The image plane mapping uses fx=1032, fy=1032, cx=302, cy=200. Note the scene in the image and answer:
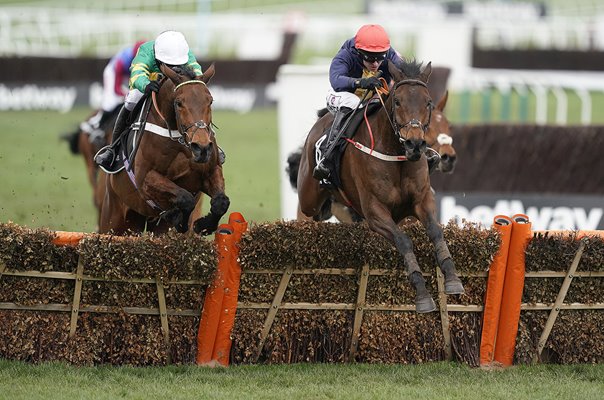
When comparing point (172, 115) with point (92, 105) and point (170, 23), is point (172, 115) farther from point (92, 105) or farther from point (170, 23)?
point (170, 23)

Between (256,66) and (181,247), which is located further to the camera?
(256,66)

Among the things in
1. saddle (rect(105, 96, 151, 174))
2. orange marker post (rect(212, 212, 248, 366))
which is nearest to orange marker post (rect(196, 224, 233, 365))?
orange marker post (rect(212, 212, 248, 366))

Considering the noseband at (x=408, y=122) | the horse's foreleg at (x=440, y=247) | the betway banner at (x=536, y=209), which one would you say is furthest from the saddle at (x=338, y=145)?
the betway banner at (x=536, y=209)

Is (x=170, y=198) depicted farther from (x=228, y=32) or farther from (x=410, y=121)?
(x=228, y=32)

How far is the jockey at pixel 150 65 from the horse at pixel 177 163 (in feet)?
0.28

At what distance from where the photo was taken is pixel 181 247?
6605mm

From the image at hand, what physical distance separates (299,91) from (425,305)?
5.85 m

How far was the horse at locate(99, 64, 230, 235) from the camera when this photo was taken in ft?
22.6

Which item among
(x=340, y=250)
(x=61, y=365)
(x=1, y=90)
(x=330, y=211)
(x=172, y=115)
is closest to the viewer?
(x=61, y=365)

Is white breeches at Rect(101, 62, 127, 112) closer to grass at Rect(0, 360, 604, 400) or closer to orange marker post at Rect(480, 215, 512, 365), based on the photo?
grass at Rect(0, 360, 604, 400)

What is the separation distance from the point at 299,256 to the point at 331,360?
0.77 m

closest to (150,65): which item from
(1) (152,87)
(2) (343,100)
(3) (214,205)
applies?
(1) (152,87)

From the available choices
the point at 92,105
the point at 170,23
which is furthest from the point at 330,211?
the point at 170,23

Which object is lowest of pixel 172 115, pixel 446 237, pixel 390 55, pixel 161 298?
pixel 161 298
